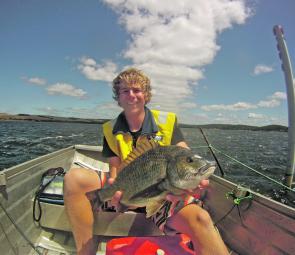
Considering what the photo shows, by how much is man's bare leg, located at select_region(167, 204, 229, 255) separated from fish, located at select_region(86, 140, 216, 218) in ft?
1.35

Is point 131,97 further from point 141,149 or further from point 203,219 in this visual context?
point 203,219

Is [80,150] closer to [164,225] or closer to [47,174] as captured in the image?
[47,174]

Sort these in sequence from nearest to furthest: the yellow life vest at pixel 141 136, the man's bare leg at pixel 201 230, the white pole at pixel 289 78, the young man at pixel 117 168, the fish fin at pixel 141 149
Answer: the man's bare leg at pixel 201 230 < the young man at pixel 117 168 < the fish fin at pixel 141 149 < the yellow life vest at pixel 141 136 < the white pole at pixel 289 78

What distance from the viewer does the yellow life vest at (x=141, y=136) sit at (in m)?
3.56

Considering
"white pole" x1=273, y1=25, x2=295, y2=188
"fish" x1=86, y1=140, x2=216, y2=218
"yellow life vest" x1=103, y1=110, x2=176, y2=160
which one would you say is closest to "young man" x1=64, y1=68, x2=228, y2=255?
"yellow life vest" x1=103, y1=110, x2=176, y2=160

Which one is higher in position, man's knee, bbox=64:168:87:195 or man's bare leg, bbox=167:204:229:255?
man's knee, bbox=64:168:87:195

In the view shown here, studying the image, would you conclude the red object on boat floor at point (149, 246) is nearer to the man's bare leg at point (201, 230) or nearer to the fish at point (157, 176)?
the man's bare leg at point (201, 230)

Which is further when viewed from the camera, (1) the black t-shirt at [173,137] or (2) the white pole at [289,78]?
(2) the white pole at [289,78]

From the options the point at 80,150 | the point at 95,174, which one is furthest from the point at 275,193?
the point at 95,174

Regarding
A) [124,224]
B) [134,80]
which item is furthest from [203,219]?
[134,80]

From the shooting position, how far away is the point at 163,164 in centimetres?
247

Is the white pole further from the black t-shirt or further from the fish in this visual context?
the fish

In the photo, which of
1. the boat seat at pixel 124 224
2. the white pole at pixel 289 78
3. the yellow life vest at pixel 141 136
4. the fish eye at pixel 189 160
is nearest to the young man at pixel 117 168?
the yellow life vest at pixel 141 136

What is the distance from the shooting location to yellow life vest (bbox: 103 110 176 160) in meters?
3.56
